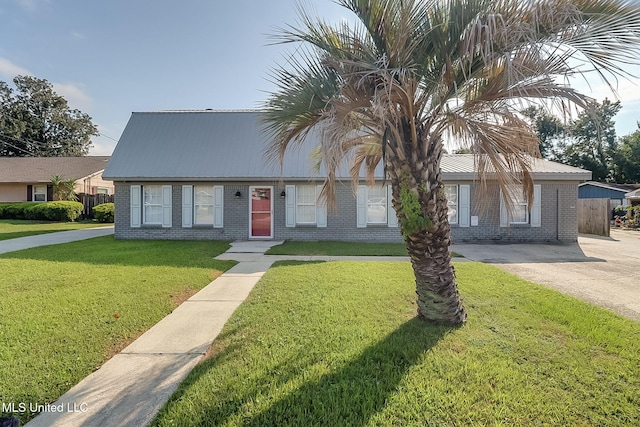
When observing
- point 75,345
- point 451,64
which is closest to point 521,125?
point 451,64

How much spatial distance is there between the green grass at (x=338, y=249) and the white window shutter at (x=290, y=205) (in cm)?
92

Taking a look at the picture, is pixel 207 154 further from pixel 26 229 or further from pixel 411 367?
pixel 411 367

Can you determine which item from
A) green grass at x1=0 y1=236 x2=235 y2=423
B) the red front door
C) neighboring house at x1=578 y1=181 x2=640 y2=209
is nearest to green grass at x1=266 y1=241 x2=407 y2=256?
the red front door

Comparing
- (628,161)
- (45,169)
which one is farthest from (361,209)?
(628,161)

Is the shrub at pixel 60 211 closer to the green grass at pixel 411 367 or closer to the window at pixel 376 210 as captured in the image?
the window at pixel 376 210

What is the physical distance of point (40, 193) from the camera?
23.4m

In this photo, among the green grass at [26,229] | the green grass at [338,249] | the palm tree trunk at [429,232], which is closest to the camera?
the palm tree trunk at [429,232]

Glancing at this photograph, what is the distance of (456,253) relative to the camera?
30.8 ft

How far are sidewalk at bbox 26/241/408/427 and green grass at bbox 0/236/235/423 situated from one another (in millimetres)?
171

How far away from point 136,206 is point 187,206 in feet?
6.76

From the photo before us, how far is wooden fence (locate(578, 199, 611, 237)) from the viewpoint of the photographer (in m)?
14.2

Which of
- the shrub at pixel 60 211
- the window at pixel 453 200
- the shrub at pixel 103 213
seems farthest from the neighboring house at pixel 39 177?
the window at pixel 453 200

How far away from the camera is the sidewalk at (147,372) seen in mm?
2275

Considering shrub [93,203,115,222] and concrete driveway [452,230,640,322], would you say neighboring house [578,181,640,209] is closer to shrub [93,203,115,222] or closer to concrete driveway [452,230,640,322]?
concrete driveway [452,230,640,322]
